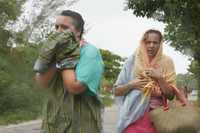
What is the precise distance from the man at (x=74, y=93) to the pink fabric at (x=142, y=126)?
1102mm

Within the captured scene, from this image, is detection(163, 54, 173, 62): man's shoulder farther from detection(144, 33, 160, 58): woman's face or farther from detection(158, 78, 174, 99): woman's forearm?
detection(158, 78, 174, 99): woman's forearm

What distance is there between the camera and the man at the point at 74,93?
11.3 ft

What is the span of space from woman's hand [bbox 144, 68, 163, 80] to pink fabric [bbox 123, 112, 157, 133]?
0.29 m

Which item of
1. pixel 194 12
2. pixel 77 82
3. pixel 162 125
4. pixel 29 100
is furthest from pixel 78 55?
pixel 29 100

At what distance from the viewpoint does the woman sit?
4.62 metres

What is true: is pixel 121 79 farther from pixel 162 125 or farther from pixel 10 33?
pixel 10 33

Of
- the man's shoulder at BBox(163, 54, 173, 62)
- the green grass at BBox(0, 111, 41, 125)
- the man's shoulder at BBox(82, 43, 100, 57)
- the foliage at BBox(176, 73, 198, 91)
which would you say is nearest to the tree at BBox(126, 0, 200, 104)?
the foliage at BBox(176, 73, 198, 91)

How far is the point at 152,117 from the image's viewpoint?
4555 millimetres

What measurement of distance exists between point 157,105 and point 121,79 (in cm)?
33

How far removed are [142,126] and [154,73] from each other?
39 cm

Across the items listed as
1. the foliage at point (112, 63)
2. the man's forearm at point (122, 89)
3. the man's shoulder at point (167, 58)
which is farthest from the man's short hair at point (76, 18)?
the foliage at point (112, 63)

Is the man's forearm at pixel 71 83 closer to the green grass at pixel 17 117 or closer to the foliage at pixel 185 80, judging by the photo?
the foliage at pixel 185 80

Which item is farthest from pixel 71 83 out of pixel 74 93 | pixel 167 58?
pixel 167 58

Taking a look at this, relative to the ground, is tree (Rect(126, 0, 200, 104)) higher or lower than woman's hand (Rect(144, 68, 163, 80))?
higher
